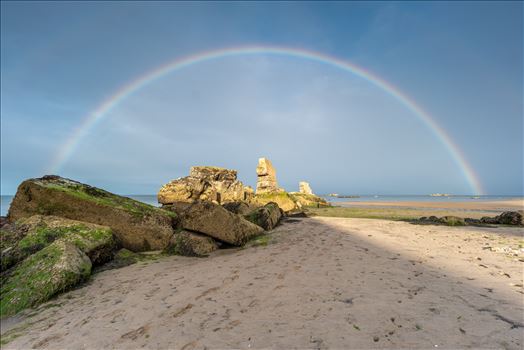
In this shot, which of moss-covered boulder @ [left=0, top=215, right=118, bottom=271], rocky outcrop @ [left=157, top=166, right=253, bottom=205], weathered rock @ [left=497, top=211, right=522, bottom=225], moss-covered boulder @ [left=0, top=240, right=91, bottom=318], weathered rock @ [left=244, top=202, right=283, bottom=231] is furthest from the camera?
rocky outcrop @ [left=157, top=166, right=253, bottom=205]

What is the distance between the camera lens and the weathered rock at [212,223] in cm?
971

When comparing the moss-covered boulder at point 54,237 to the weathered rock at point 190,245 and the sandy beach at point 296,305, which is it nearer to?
the sandy beach at point 296,305

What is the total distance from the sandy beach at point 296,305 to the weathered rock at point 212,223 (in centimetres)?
175

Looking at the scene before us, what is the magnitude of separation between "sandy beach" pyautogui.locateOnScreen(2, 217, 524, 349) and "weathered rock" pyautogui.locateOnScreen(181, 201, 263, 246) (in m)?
1.75

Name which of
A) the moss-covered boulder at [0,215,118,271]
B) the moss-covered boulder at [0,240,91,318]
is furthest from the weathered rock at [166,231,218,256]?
the moss-covered boulder at [0,240,91,318]

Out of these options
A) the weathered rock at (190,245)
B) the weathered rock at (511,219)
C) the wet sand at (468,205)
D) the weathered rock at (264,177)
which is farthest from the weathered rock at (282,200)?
the wet sand at (468,205)

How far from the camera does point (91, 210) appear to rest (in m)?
9.23

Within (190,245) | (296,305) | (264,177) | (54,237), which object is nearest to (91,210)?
(54,237)

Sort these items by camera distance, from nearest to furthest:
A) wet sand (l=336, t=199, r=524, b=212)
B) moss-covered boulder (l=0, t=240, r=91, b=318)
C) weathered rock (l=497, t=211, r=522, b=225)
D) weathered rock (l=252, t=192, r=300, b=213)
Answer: moss-covered boulder (l=0, t=240, r=91, b=318)
weathered rock (l=497, t=211, r=522, b=225)
weathered rock (l=252, t=192, r=300, b=213)
wet sand (l=336, t=199, r=524, b=212)

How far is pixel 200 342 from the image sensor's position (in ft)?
11.6

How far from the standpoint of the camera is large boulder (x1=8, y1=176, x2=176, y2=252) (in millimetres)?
9086

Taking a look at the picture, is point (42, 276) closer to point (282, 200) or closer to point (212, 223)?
point (212, 223)

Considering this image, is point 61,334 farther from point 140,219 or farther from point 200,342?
point 140,219

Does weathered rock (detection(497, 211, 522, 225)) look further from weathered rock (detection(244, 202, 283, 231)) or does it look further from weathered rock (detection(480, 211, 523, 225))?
weathered rock (detection(244, 202, 283, 231))
